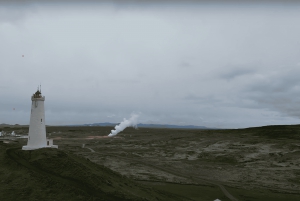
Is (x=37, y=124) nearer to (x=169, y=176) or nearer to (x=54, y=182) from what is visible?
(x=54, y=182)

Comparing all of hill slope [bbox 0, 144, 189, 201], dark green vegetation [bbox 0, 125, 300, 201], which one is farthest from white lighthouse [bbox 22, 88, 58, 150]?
hill slope [bbox 0, 144, 189, 201]

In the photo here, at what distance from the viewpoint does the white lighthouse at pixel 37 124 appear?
27.8m

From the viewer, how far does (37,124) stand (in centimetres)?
2819

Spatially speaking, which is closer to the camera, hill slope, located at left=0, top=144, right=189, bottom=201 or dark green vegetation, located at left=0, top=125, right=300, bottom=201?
hill slope, located at left=0, top=144, right=189, bottom=201

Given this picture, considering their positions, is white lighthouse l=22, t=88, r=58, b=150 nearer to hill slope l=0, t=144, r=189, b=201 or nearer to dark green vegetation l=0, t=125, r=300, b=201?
dark green vegetation l=0, t=125, r=300, b=201

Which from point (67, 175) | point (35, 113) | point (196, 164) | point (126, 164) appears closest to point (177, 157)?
point (196, 164)

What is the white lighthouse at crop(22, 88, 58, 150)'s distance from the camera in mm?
27812

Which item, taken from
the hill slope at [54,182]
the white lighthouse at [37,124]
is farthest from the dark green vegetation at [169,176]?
the white lighthouse at [37,124]

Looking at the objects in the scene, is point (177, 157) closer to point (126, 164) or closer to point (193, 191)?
point (126, 164)

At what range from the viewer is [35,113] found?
28422mm

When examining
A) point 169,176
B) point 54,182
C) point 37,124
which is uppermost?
point 37,124

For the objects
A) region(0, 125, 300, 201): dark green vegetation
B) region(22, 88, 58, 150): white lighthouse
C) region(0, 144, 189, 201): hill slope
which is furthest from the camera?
region(22, 88, 58, 150): white lighthouse

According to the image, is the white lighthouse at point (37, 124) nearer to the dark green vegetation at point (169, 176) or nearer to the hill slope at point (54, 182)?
the dark green vegetation at point (169, 176)

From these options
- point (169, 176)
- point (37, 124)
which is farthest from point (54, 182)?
point (169, 176)
